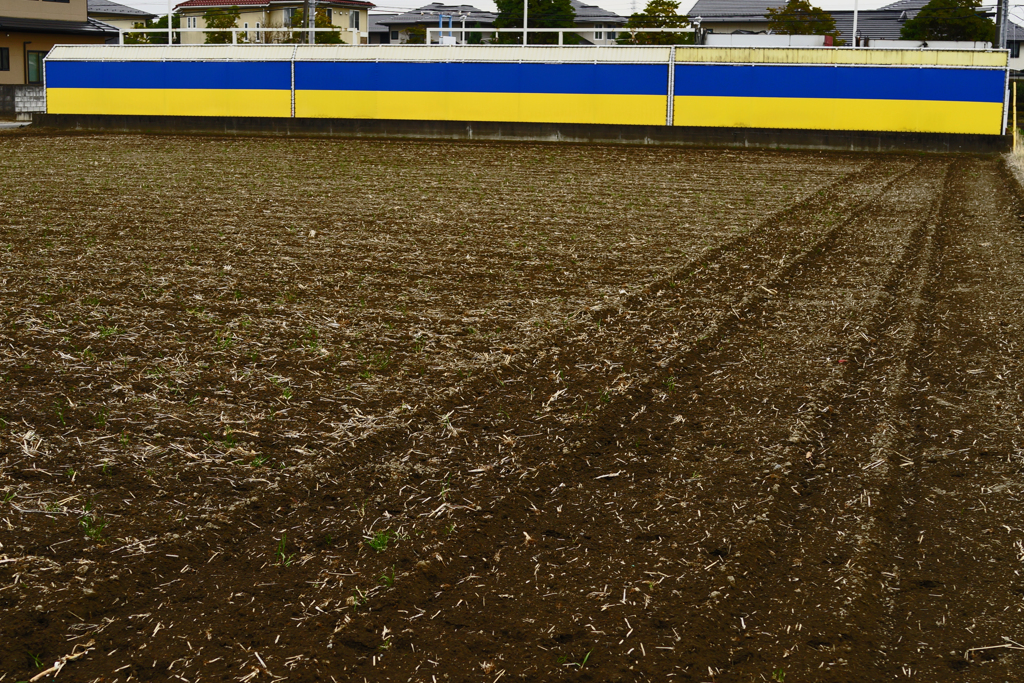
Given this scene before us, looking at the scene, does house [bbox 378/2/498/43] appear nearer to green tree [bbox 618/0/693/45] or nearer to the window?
green tree [bbox 618/0/693/45]

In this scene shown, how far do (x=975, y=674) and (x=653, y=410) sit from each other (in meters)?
2.68

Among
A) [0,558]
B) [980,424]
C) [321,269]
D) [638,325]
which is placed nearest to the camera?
[0,558]

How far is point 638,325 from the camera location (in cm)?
789

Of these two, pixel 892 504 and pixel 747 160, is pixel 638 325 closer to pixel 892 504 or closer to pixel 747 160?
pixel 892 504

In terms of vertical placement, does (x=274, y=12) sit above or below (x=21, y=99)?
above

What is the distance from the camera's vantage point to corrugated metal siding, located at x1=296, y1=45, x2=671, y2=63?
32062 mm

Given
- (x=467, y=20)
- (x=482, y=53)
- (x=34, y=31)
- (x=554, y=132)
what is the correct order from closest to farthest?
(x=554, y=132) → (x=482, y=53) → (x=34, y=31) → (x=467, y=20)

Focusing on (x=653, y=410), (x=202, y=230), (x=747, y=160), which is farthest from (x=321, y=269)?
(x=747, y=160)

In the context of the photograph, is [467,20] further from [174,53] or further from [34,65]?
[174,53]

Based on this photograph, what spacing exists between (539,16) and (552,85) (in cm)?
4171

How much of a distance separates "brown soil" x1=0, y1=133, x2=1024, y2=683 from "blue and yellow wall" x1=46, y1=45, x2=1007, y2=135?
20.5 m

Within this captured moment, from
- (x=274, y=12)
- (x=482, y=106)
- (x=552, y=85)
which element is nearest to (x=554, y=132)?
(x=552, y=85)

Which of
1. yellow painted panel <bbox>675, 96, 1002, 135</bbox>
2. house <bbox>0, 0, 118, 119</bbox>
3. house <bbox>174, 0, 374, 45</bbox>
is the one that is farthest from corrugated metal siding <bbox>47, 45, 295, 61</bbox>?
house <bbox>174, 0, 374, 45</bbox>

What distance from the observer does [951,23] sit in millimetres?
65375
